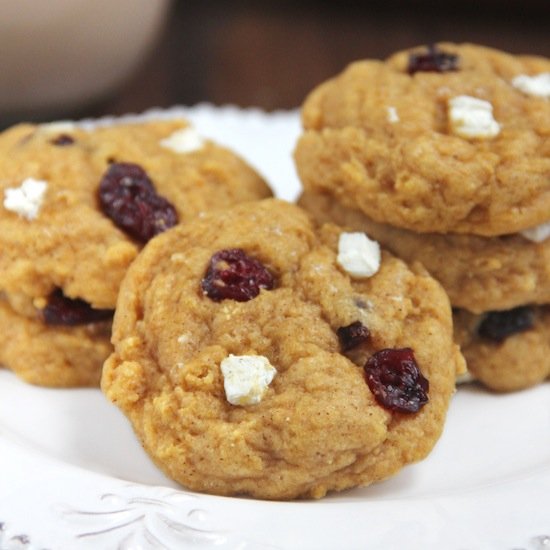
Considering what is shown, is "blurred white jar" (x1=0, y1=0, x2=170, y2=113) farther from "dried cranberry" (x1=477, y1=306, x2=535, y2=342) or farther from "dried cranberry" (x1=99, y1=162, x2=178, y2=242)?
"dried cranberry" (x1=477, y1=306, x2=535, y2=342)

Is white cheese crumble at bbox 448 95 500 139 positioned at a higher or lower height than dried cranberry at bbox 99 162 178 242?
higher

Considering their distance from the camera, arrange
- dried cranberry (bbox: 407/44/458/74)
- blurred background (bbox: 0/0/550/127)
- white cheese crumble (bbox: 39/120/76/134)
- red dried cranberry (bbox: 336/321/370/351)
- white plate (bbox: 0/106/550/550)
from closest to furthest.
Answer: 1. white plate (bbox: 0/106/550/550)
2. red dried cranberry (bbox: 336/321/370/351)
3. dried cranberry (bbox: 407/44/458/74)
4. white cheese crumble (bbox: 39/120/76/134)
5. blurred background (bbox: 0/0/550/127)

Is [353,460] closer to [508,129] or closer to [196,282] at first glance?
[196,282]

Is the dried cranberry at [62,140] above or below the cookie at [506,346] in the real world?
above

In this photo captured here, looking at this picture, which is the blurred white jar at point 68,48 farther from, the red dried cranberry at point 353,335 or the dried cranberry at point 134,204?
the red dried cranberry at point 353,335

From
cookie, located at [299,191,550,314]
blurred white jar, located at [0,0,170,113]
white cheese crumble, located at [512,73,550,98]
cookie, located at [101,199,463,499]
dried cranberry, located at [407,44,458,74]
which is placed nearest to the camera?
cookie, located at [101,199,463,499]

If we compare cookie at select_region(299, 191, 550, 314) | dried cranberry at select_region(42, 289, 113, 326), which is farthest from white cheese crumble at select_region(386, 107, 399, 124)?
dried cranberry at select_region(42, 289, 113, 326)

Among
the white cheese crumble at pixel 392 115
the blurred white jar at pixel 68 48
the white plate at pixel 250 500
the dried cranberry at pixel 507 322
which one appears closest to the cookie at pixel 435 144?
the white cheese crumble at pixel 392 115

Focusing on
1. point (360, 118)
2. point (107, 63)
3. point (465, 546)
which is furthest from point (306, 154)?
point (107, 63)
